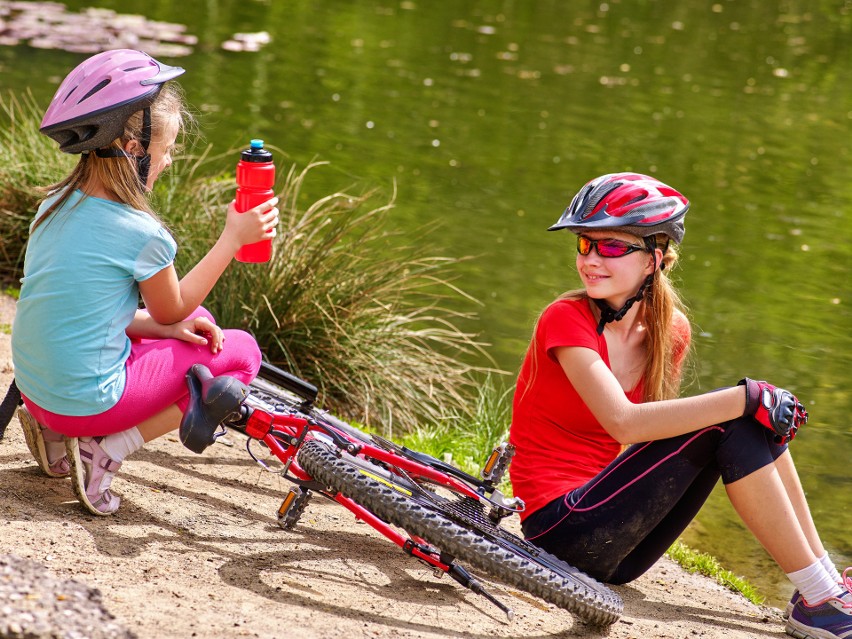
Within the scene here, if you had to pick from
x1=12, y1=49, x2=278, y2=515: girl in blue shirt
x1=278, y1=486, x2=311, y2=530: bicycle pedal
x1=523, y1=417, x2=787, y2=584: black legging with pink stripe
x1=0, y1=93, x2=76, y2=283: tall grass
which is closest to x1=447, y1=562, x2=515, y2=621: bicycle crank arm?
x1=523, y1=417, x2=787, y2=584: black legging with pink stripe

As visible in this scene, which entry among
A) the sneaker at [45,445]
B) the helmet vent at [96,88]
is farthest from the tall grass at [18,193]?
the helmet vent at [96,88]

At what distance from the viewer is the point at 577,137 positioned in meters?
11.1

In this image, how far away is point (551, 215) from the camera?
29.1ft

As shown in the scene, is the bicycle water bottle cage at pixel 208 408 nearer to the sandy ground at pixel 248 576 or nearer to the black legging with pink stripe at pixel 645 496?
the sandy ground at pixel 248 576

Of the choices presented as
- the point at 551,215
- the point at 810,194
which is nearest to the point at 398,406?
the point at 551,215

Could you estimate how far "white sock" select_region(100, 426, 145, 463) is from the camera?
3.27 m

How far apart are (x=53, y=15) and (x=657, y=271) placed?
11684mm

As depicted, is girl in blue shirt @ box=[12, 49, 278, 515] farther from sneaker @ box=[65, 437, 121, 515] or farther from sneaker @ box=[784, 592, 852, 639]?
sneaker @ box=[784, 592, 852, 639]

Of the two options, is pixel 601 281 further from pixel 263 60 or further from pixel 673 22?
pixel 673 22

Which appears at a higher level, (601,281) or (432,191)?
(601,281)

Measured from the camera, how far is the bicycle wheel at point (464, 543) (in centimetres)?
302

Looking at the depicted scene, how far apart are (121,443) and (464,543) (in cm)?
108

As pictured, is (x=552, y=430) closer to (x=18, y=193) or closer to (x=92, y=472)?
(x=92, y=472)

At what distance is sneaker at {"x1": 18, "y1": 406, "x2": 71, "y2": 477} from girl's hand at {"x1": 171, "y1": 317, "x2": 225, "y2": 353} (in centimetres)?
49
